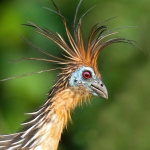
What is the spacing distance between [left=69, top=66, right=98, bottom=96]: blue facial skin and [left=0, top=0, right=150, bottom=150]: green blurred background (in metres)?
0.80

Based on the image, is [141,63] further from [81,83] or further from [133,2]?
[81,83]

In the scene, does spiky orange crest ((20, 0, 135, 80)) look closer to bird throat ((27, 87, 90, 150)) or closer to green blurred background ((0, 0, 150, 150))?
bird throat ((27, 87, 90, 150))

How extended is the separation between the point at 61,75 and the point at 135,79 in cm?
280

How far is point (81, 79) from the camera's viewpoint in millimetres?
6473

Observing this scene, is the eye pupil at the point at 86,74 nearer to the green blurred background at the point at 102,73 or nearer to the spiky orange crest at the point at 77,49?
the spiky orange crest at the point at 77,49

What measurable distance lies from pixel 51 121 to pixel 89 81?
45cm

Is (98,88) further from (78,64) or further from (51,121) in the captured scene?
(51,121)

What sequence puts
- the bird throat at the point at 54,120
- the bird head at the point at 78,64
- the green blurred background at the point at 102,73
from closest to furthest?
the bird throat at the point at 54,120
the bird head at the point at 78,64
the green blurred background at the point at 102,73

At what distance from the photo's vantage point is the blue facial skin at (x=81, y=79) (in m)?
6.43

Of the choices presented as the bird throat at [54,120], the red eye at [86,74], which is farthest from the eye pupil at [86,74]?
the bird throat at [54,120]

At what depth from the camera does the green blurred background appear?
25.9 feet

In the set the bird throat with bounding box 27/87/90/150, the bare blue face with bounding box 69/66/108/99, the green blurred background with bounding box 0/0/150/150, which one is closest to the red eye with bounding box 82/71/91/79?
the bare blue face with bounding box 69/66/108/99

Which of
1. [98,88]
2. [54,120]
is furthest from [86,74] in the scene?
[54,120]

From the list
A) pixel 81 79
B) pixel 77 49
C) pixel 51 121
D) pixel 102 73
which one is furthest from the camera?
pixel 102 73
